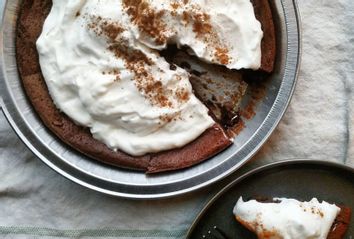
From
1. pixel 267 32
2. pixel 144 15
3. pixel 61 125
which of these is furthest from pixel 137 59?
pixel 267 32

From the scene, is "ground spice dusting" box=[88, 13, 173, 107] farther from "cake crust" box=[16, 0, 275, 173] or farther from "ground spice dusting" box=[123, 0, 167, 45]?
"cake crust" box=[16, 0, 275, 173]

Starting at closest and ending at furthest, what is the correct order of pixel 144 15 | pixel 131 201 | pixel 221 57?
pixel 144 15 < pixel 221 57 < pixel 131 201

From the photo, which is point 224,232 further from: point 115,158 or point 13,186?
point 13,186

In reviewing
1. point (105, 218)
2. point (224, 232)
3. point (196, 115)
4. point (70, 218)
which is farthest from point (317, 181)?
point (70, 218)

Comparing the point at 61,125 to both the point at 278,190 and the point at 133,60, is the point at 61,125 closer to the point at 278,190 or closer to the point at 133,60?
the point at 133,60

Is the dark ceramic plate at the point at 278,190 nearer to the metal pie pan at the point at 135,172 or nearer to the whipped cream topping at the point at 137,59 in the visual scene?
the metal pie pan at the point at 135,172

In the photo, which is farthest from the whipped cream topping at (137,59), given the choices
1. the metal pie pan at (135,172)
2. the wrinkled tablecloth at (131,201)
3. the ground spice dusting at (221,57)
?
the wrinkled tablecloth at (131,201)
